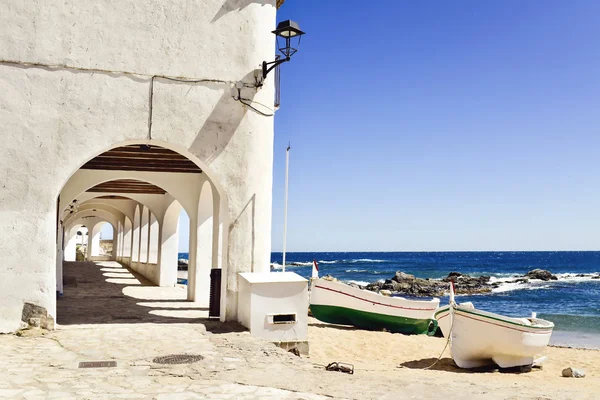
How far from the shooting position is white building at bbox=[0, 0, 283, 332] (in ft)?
26.4

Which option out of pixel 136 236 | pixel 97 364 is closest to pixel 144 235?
pixel 136 236

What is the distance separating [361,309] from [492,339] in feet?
17.3

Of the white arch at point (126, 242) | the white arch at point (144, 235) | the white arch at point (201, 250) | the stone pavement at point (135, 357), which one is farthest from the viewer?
the white arch at point (126, 242)

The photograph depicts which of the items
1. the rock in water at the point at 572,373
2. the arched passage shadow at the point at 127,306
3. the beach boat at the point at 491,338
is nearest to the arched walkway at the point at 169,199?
the arched passage shadow at the point at 127,306

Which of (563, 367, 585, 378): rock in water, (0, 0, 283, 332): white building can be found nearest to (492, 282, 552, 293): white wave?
(563, 367, 585, 378): rock in water

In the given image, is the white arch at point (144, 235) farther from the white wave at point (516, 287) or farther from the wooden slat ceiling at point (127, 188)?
the white wave at point (516, 287)

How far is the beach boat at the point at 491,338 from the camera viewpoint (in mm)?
10922

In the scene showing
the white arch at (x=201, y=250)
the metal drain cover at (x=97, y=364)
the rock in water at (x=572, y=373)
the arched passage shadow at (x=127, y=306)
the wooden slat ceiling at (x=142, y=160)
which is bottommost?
the rock in water at (x=572, y=373)

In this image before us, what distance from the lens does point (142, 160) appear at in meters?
12.1

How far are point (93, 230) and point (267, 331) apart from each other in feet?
121

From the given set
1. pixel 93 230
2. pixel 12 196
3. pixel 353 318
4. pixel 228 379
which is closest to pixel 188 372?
pixel 228 379

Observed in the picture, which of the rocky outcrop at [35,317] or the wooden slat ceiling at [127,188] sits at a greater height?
the wooden slat ceiling at [127,188]

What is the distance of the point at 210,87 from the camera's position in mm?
9031

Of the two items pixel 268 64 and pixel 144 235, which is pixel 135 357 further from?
pixel 144 235
